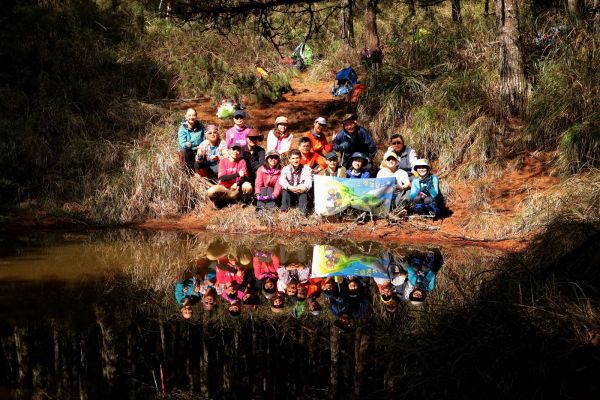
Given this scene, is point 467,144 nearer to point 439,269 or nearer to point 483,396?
point 439,269

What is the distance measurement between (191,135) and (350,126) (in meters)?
2.69

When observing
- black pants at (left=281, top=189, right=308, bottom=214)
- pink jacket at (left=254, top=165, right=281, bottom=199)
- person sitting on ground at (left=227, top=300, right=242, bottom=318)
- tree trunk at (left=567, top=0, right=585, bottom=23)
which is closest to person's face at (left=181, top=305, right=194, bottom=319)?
person sitting on ground at (left=227, top=300, right=242, bottom=318)

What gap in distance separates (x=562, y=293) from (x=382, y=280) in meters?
2.97

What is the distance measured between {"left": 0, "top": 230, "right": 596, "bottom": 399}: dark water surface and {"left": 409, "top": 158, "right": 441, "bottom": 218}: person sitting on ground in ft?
3.50

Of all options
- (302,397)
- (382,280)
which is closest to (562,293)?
(302,397)

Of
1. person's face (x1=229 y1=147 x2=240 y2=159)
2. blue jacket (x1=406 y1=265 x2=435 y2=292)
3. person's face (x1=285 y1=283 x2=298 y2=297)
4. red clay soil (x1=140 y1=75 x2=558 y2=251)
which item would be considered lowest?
person's face (x1=285 y1=283 x2=298 y2=297)

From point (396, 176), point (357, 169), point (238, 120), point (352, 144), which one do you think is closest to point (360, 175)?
point (357, 169)

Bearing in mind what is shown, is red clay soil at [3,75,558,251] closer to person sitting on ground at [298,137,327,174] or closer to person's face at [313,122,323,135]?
person sitting on ground at [298,137,327,174]

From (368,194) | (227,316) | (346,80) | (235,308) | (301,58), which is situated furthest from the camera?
(301,58)

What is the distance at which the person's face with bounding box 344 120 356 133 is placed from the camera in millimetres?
11734

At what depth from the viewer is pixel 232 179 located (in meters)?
11.7

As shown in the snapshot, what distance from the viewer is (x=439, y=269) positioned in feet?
27.5

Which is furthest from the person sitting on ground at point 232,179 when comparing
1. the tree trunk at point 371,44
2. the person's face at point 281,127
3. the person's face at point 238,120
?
the tree trunk at point 371,44

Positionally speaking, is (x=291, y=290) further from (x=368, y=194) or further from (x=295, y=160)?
(x=295, y=160)
